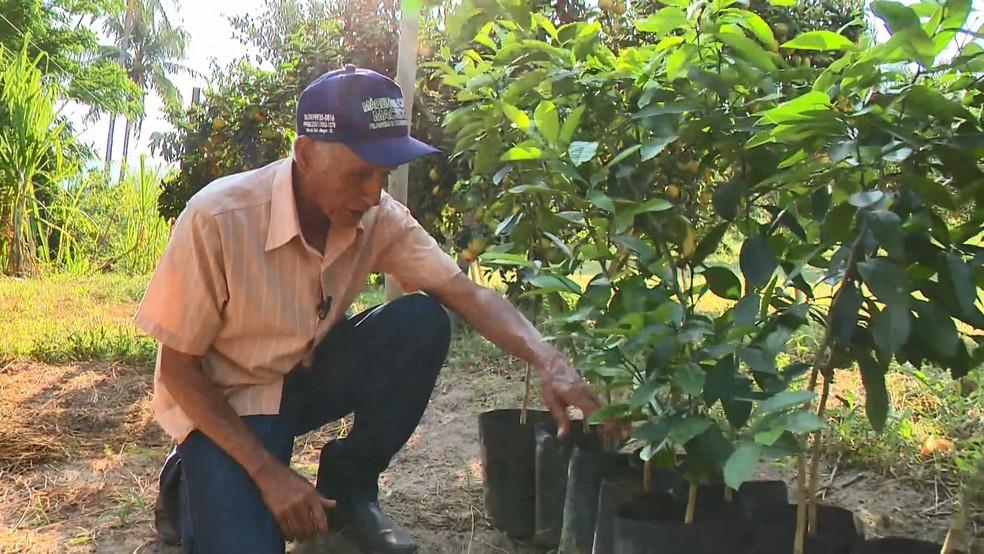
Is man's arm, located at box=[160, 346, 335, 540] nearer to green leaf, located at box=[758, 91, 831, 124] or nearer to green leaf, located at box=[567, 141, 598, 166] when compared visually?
green leaf, located at box=[567, 141, 598, 166]

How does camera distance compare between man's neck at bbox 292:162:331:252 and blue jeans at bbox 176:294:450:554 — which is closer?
man's neck at bbox 292:162:331:252

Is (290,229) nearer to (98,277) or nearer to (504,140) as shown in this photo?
(504,140)

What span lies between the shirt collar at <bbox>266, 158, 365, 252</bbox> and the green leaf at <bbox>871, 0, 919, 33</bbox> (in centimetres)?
110

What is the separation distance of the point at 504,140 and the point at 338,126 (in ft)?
1.36

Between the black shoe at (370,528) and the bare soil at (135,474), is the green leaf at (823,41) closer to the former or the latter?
the black shoe at (370,528)

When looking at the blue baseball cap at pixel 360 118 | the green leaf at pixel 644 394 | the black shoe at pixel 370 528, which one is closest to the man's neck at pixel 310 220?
the blue baseball cap at pixel 360 118

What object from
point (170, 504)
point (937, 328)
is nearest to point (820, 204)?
point (937, 328)

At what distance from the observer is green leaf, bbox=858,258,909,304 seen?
3.55 ft

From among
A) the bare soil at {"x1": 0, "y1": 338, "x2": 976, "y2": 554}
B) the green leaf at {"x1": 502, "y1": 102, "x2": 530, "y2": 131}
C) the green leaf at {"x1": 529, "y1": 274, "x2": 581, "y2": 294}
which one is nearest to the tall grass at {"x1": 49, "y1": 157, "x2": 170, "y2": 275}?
the bare soil at {"x1": 0, "y1": 338, "x2": 976, "y2": 554}

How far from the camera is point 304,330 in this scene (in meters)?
1.83

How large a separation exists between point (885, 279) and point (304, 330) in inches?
44.7

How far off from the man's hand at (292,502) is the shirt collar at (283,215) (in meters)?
0.43

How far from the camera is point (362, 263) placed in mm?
1946

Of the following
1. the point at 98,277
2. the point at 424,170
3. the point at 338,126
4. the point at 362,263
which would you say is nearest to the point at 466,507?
the point at 362,263
